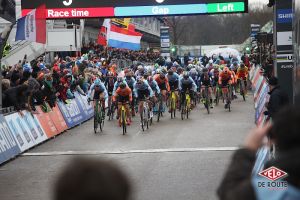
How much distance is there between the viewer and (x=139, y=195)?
9016 mm

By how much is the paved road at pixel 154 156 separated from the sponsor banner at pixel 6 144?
0.22 metres

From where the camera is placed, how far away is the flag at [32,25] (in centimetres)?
1376

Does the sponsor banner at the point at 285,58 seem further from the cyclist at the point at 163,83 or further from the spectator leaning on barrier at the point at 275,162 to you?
the spectator leaning on barrier at the point at 275,162

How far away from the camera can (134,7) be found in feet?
44.8

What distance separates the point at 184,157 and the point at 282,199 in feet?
35.2

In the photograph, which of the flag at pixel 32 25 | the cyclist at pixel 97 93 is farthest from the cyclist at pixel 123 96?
the flag at pixel 32 25

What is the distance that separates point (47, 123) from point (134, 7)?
5.34 meters

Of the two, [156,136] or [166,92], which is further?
[166,92]

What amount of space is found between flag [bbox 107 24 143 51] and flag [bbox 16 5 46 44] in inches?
562

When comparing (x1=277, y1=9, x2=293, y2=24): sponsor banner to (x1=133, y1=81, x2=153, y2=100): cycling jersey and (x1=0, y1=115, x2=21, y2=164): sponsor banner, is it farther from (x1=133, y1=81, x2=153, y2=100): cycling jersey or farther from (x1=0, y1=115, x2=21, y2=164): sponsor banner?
(x1=0, y1=115, x2=21, y2=164): sponsor banner

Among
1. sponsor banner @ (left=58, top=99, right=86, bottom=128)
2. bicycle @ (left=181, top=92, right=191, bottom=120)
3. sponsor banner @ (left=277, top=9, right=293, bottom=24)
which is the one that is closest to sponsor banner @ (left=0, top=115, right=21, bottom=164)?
sponsor banner @ (left=58, top=99, right=86, bottom=128)

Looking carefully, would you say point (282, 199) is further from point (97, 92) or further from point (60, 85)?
point (60, 85)

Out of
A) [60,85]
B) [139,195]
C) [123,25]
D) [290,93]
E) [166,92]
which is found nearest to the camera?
[139,195]

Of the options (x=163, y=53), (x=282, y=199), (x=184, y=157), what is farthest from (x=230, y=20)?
(x=282, y=199)
